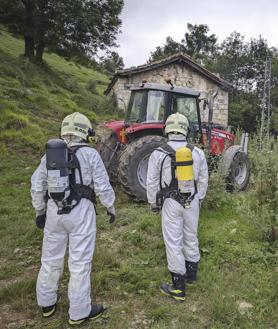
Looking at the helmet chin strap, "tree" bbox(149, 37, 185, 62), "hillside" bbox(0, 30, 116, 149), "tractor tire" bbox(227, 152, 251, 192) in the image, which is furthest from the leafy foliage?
the helmet chin strap

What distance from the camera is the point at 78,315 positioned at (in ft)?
9.80

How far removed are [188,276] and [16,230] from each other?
275 cm

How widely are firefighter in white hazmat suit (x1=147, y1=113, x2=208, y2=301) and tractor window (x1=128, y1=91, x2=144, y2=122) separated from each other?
299cm

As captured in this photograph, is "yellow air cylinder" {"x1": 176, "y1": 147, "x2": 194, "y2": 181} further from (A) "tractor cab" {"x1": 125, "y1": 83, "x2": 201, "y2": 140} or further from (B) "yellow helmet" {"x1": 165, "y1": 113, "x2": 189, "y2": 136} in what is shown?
(A) "tractor cab" {"x1": 125, "y1": 83, "x2": 201, "y2": 140}

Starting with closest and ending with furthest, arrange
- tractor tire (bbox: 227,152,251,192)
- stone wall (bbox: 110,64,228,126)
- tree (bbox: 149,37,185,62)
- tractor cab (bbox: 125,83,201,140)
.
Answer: tractor cab (bbox: 125,83,201,140), tractor tire (bbox: 227,152,251,192), stone wall (bbox: 110,64,228,126), tree (bbox: 149,37,185,62)

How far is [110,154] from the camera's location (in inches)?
275

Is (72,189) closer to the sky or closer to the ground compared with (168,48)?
closer to the ground

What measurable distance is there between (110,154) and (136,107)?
1.13 m

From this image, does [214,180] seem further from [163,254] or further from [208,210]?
[163,254]

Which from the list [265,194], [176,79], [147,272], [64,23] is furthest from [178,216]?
[64,23]

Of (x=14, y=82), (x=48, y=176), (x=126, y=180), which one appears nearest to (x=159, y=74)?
(x=14, y=82)

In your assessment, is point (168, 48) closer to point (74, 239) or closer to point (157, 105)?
point (157, 105)

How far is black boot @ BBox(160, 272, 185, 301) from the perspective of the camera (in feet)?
11.2

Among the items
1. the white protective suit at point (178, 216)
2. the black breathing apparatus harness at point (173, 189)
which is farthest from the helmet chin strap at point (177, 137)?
the black breathing apparatus harness at point (173, 189)
